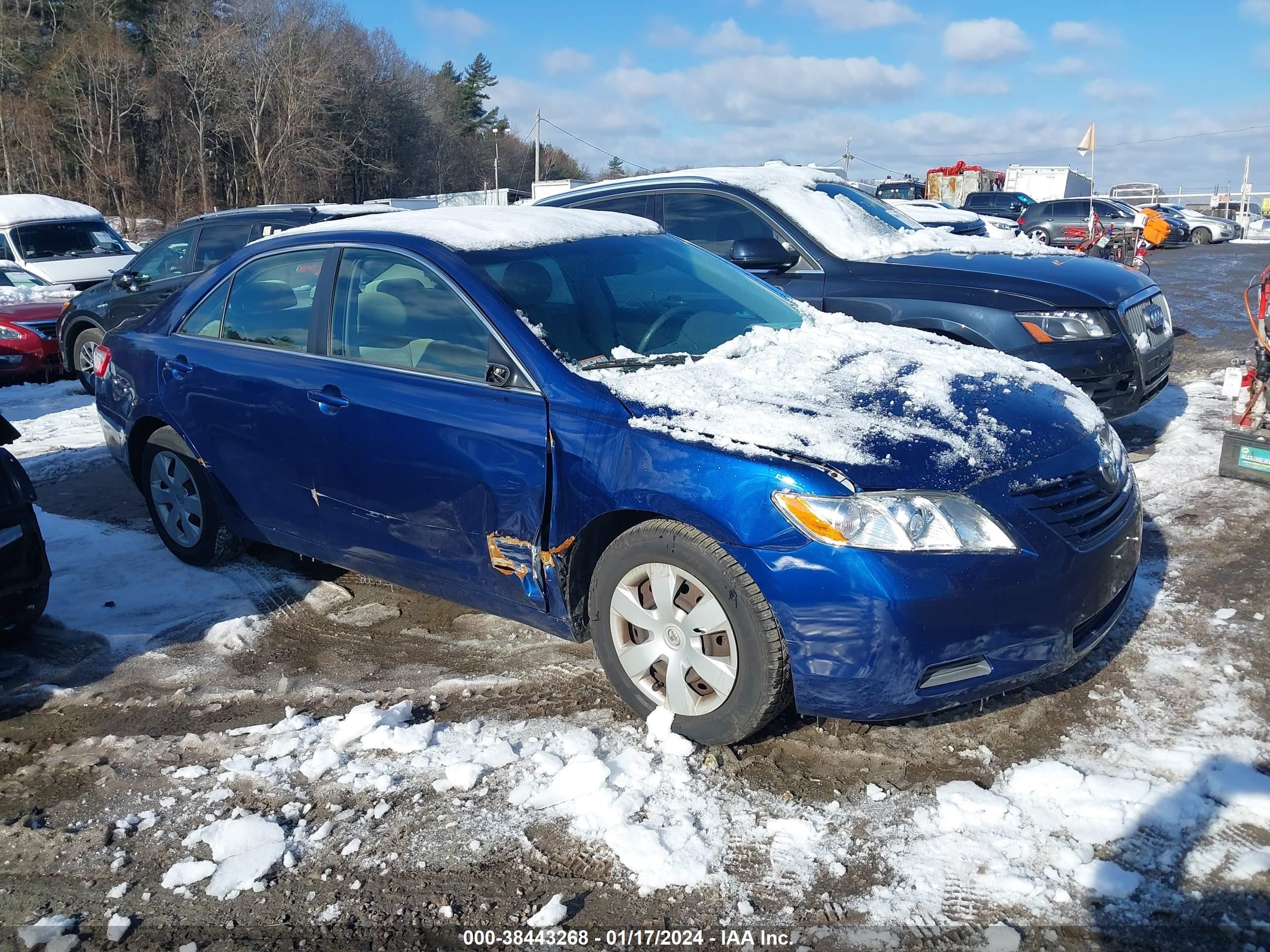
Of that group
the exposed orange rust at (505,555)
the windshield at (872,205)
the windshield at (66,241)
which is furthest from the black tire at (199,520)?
the windshield at (66,241)

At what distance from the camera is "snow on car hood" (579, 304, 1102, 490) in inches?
118

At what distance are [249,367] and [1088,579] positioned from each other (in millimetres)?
3465

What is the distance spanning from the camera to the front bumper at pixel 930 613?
282 centimetres

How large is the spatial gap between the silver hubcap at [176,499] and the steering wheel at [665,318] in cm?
243

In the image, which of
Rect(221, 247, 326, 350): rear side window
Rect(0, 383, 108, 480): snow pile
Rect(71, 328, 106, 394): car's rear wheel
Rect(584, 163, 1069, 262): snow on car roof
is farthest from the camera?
Rect(71, 328, 106, 394): car's rear wheel

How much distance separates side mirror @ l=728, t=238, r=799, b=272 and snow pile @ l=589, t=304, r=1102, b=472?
1838 mm

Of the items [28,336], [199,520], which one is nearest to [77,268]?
[28,336]

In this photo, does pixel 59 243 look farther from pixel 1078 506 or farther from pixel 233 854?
pixel 1078 506

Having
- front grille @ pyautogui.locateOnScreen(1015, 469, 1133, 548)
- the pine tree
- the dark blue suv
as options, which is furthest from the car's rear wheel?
the pine tree

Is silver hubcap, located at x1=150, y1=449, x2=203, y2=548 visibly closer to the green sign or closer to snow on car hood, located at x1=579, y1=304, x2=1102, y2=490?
snow on car hood, located at x1=579, y1=304, x2=1102, y2=490

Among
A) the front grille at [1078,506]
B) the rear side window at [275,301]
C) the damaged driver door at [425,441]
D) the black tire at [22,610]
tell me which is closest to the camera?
the front grille at [1078,506]

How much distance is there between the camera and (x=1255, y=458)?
212 inches

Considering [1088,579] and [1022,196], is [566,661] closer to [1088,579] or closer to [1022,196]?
[1088,579]

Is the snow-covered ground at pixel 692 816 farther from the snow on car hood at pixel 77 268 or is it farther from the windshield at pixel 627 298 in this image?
the snow on car hood at pixel 77 268
